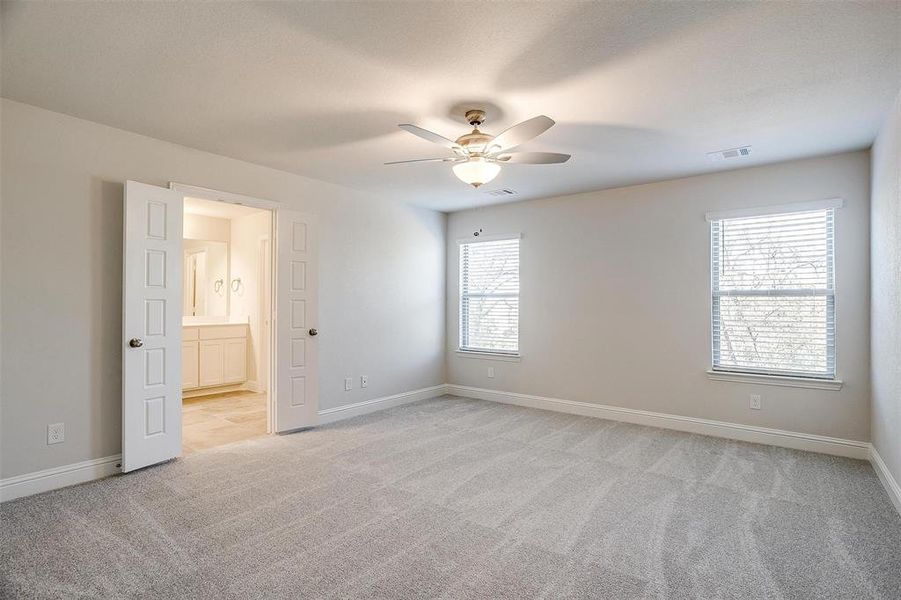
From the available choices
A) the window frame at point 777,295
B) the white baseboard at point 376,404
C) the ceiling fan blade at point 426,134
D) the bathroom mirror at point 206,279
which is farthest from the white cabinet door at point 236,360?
the window frame at point 777,295

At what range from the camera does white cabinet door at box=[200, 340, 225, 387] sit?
6.27m

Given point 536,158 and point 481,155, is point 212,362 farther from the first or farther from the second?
point 536,158

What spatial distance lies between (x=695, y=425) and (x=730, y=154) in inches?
100

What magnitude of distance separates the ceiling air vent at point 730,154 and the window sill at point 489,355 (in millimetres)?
3029

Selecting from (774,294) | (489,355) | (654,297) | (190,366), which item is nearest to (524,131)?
(654,297)

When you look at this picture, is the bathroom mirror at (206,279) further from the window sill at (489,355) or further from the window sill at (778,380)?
the window sill at (778,380)

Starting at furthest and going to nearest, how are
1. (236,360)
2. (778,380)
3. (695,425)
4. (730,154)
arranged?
(236,360) → (695,425) → (778,380) → (730,154)

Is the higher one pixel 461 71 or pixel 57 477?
pixel 461 71

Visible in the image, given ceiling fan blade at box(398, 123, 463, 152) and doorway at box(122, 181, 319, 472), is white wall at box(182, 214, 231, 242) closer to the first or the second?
doorway at box(122, 181, 319, 472)

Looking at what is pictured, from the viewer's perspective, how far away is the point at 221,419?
5148 millimetres

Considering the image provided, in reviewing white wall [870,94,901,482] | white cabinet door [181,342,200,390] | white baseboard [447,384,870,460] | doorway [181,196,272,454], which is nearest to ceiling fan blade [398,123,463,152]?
white wall [870,94,901,482]

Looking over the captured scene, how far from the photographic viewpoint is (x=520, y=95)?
2.90 meters

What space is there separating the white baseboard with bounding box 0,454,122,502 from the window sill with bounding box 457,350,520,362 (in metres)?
3.94

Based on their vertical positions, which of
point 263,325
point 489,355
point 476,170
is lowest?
point 489,355
